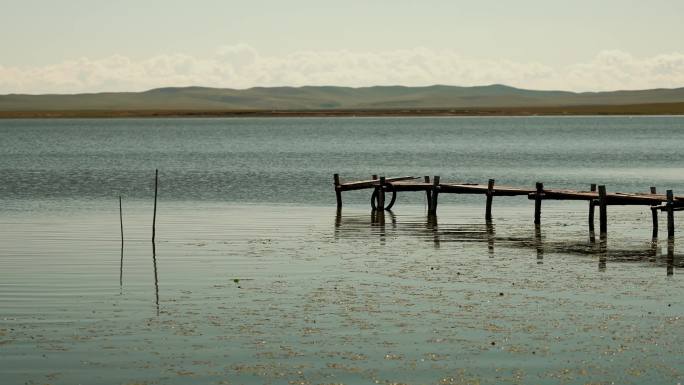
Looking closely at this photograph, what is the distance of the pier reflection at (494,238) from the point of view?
30234 mm

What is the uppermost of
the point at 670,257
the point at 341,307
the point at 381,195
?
the point at 381,195

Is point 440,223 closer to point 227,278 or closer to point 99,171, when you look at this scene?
point 227,278

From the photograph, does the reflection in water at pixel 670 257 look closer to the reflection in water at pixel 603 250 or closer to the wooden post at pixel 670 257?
the wooden post at pixel 670 257

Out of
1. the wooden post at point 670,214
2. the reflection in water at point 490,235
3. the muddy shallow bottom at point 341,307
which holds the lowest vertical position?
the muddy shallow bottom at point 341,307

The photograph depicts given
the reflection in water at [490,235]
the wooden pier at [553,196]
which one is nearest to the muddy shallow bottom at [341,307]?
the reflection in water at [490,235]

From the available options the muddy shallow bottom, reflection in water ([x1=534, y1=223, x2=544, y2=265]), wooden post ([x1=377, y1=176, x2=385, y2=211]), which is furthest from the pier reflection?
wooden post ([x1=377, y1=176, x2=385, y2=211])

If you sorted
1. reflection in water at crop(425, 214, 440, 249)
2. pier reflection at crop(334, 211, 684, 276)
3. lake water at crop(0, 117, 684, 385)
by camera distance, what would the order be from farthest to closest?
1. reflection in water at crop(425, 214, 440, 249)
2. pier reflection at crop(334, 211, 684, 276)
3. lake water at crop(0, 117, 684, 385)

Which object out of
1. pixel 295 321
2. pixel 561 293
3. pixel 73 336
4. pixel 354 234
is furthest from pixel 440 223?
pixel 73 336

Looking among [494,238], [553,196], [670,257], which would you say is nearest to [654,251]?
[670,257]

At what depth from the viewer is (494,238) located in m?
Answer: 35.1

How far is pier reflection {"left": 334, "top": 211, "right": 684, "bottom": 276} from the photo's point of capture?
30.2 m

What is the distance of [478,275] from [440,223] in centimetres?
1376

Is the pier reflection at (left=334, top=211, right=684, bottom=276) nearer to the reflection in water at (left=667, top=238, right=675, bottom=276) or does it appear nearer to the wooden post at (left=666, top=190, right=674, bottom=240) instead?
the reflection in water at (left=667, top=238, right=675, bottom=276)

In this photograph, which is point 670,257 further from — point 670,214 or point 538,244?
point 538,244
